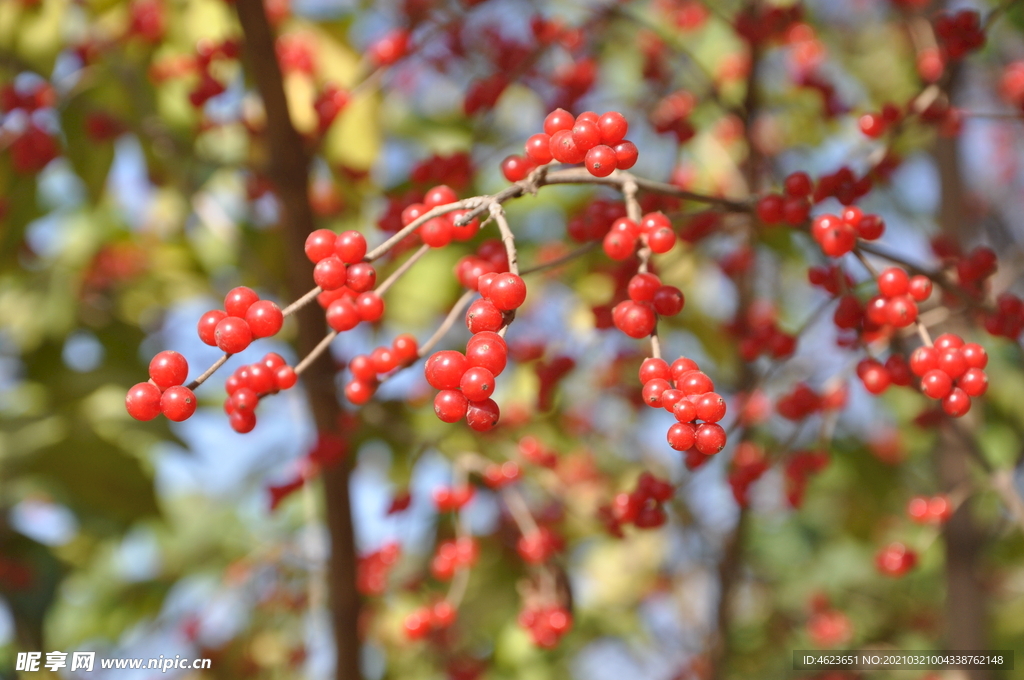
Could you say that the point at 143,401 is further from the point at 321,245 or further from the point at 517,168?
the point at 517,168

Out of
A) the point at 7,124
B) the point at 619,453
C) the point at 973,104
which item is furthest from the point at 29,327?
the point at 973,104

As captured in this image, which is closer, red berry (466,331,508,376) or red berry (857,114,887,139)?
red berry (466,331,508,376)

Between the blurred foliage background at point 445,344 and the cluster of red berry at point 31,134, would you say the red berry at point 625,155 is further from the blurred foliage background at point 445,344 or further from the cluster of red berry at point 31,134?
the cluster of red berry at point 31,134

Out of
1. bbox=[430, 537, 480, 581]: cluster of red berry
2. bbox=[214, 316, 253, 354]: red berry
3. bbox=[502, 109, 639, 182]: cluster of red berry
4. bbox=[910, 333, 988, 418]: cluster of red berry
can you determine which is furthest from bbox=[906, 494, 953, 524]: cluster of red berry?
bbox=[214, 316, 253, 354]: red berry

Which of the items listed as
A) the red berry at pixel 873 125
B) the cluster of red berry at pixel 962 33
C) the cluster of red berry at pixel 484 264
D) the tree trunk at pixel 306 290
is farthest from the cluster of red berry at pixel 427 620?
the cluster of red berry at pixel 962 33

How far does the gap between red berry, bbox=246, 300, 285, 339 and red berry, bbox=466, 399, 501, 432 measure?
0.23 m

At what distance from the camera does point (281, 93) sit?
56.4 inches

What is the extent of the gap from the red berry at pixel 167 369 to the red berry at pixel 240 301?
0.07 m

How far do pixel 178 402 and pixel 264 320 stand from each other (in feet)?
0.38

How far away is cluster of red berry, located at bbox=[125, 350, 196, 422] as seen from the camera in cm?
76

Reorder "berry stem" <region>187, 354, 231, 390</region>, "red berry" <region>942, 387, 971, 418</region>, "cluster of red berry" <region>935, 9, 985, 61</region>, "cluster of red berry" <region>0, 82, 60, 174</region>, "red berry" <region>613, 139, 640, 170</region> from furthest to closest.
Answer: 1. "cluster of red berry" <region>0, 82, 60, 174</region>
2. "cluster of red berry" <region>935, 9, 985, 61</region>
3. "red berry" <region>942, 387, 971, 418</region>
4. "red berry" <region>613, 139, 640, 170</region>
5. "berry stem" <region>187, 354, 231, 390</region>

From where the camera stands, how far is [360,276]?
812 millimetres

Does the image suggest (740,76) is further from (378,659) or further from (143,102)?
(378,659)

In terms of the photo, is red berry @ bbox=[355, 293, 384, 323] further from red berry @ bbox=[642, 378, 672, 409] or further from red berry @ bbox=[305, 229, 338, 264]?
red berry @ bbox=[642, 378, 672, 409]
